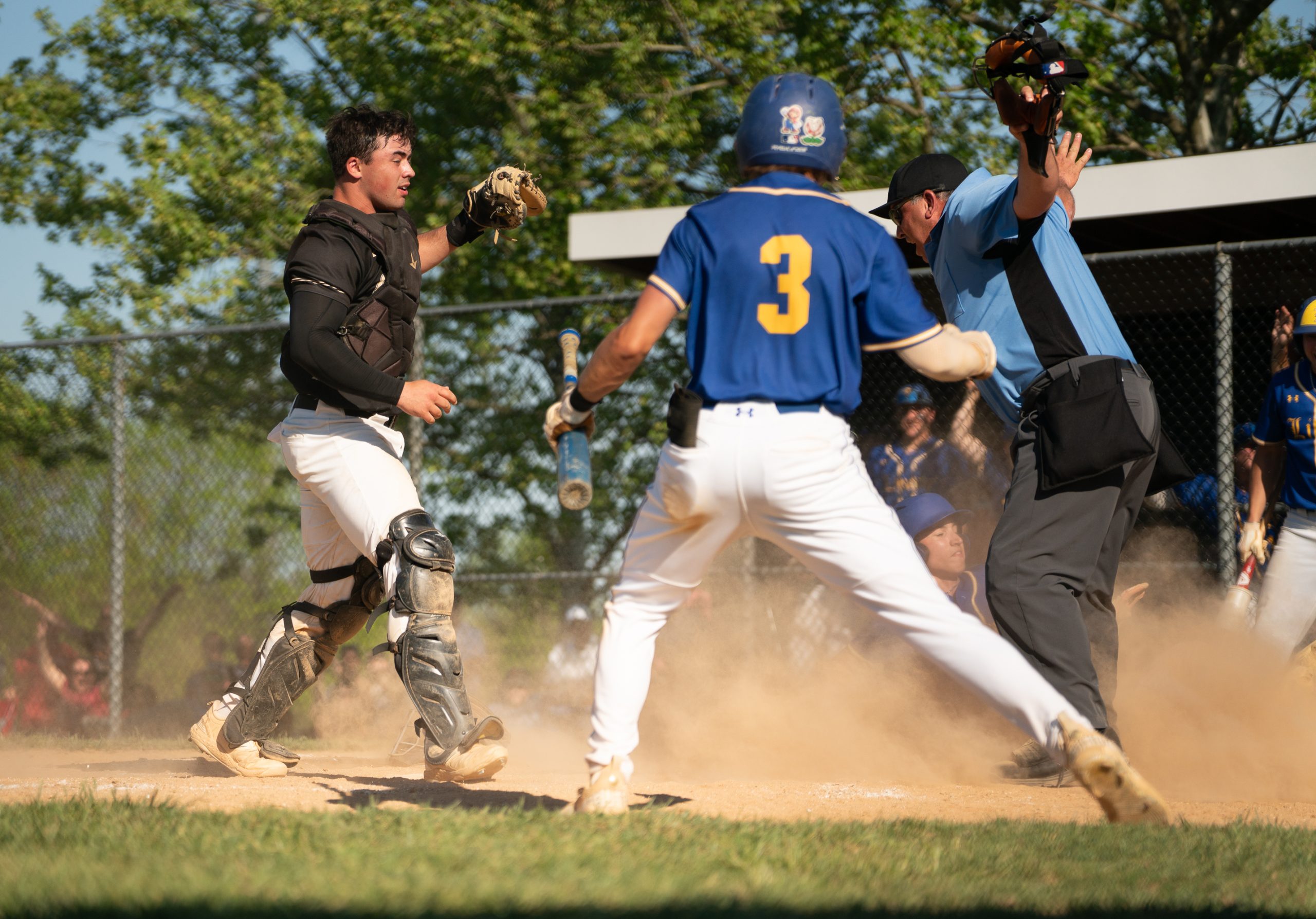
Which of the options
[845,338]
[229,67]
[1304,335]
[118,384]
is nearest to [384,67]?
[229,67]

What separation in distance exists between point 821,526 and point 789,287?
639 millimetres

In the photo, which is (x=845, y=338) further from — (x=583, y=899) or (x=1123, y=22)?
(x=1123, y=22)

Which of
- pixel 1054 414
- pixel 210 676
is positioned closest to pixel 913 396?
pixel 1054 414

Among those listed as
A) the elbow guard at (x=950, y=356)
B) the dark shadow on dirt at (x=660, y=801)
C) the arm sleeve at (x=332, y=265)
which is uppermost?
the arm sleeve at (x=332, y=265)

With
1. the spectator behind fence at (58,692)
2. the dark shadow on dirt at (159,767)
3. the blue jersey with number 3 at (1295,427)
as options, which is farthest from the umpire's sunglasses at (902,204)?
the spectator behind fence at (58,692)

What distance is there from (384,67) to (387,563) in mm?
13391

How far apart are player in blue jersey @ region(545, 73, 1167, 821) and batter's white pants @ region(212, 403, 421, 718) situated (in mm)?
1332

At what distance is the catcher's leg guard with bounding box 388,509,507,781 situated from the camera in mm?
4375

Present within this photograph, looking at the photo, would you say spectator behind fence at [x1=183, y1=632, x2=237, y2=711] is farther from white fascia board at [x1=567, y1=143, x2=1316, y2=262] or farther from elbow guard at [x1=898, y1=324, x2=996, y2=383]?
elbow guard at [x1=898, y1=324, x2=996, y2=383]

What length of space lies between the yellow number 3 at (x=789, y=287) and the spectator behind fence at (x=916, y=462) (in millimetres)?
4244

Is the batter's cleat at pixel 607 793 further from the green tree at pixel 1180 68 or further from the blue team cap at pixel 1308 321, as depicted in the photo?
the green tree at pixel 1180 68

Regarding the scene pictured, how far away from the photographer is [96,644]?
28.3ft

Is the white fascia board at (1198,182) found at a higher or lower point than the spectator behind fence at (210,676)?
higher

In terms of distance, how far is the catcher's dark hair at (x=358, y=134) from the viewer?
4898mm
